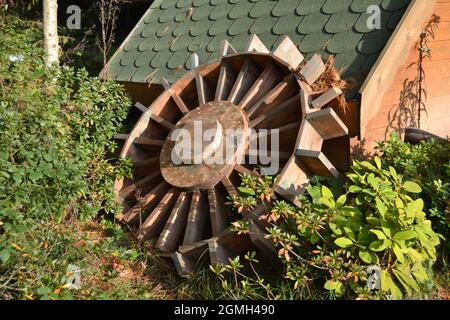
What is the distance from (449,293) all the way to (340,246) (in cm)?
93

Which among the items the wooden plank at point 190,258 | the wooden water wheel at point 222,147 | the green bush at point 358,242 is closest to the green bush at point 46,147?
the wooden water wheel at point 222,147

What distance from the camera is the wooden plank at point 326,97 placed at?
154 inches

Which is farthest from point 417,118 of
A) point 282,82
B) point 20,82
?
point 20,82

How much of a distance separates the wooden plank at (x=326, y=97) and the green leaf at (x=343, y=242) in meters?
1.20

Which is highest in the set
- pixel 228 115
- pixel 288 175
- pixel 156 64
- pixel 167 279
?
pixel 156 64

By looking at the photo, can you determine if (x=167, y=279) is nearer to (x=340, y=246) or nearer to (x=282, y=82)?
(x=340, y=246)

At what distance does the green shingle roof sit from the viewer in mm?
4266

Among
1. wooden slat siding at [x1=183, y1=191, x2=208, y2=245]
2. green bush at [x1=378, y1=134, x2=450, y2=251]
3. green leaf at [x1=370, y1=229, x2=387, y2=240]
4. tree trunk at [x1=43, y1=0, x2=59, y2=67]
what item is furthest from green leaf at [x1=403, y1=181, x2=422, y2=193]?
tree trunk at [x1=43, y1=0, x2=59, y2=67]

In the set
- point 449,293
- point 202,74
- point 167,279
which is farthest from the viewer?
point 202,74

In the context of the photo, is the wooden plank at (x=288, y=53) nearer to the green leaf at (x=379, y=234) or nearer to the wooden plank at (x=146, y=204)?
the wooden plank at (x=146, y=204)

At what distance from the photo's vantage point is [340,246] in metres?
3.16

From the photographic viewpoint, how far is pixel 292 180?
12.3ft

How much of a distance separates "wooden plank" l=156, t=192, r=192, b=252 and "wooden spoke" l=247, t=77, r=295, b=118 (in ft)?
3.09

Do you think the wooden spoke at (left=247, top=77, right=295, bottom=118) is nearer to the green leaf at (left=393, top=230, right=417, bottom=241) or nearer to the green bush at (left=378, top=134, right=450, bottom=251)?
the green bush at (left=378, top=134, right=450, bottom=251)
